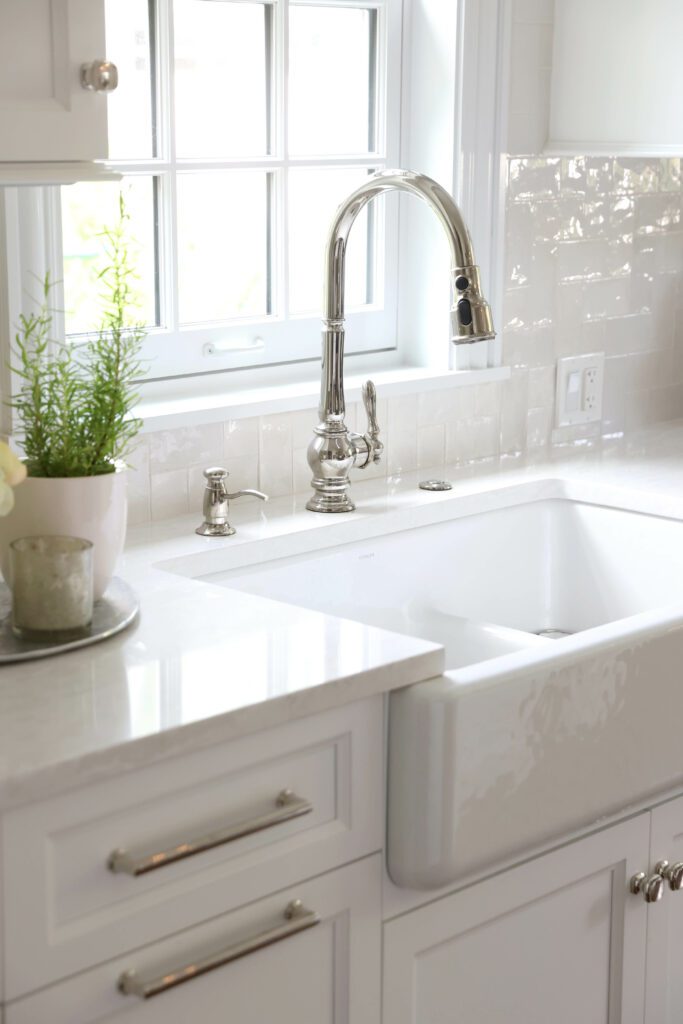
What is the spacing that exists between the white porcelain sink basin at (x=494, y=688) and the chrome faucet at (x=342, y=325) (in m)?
0.10

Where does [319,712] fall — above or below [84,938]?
above

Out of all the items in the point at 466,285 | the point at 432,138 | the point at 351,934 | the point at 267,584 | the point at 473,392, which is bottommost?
the point at 351,934

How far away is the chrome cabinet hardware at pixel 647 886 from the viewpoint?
5.58ft

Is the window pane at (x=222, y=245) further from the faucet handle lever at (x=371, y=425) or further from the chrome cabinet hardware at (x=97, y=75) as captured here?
the chrome cabinet hardware at (x=97, y=75)

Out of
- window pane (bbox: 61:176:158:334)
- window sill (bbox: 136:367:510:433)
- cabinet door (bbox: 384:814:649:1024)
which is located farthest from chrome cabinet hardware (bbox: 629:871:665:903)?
window pane (bbox: 61:176:158:334)

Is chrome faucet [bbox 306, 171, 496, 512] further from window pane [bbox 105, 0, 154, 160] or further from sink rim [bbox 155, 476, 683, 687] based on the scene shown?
window pane [bbox 105, 0, 154, 160]

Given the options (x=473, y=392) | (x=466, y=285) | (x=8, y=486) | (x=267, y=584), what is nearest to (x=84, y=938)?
(x=8, y=486)

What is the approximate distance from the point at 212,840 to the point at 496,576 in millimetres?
1034

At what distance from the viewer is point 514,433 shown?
251 cm

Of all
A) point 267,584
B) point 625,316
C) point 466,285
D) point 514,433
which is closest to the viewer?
point 466,285

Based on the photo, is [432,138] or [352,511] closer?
[352,511]

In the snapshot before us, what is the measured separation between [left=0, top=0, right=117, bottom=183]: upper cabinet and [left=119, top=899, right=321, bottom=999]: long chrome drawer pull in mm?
754

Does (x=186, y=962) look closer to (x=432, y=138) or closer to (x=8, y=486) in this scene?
(x=8, y=486)

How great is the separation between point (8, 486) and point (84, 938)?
42 cm
